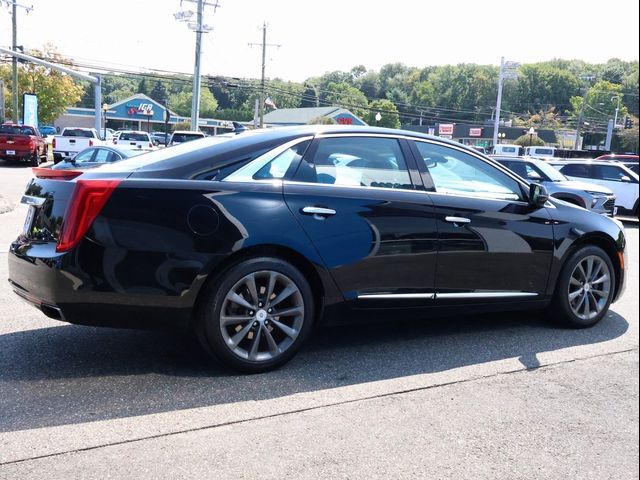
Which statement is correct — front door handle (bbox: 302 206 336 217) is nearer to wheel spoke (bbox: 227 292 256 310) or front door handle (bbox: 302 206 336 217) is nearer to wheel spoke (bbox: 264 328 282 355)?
wheel spoke (bbox: 227 292 256 310)

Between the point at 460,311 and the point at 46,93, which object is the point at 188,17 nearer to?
the point at 46,93

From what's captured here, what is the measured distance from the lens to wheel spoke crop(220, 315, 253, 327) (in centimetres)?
373

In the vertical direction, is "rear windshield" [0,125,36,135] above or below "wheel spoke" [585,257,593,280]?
above

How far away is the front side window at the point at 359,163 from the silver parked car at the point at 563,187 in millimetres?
9399

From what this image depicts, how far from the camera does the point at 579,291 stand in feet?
16.8

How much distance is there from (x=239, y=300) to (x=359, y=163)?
52.0 inches

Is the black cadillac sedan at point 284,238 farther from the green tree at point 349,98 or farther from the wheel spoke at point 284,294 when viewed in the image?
the green tree at point 349,98

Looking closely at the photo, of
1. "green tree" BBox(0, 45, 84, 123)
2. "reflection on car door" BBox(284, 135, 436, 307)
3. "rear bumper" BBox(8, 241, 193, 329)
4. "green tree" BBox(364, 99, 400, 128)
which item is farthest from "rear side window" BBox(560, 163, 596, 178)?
"green tree" BBox(0, 45, 84, 123)

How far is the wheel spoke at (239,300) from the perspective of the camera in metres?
3.73

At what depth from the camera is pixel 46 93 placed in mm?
53625

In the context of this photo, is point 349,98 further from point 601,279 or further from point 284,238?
point 284,238

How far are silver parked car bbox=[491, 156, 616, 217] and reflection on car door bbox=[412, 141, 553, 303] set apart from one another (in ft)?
28.4

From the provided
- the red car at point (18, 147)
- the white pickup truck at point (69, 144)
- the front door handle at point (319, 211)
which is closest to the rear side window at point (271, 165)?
the front door handle at point (319, 211)

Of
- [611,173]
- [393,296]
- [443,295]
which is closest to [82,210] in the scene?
[393,296]
